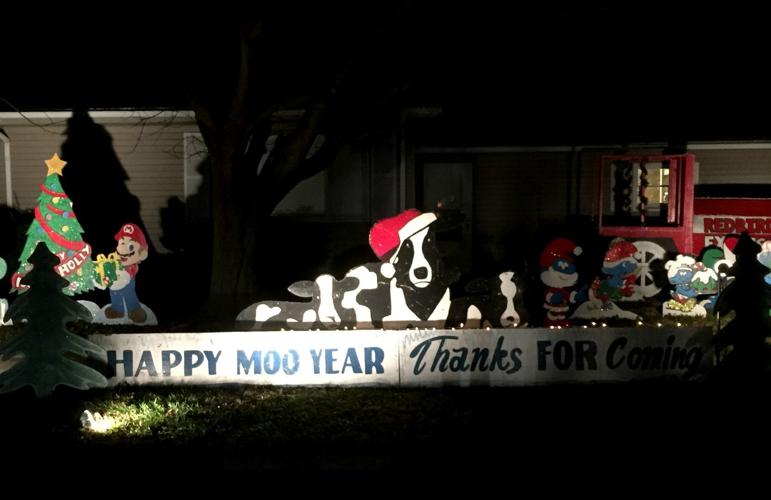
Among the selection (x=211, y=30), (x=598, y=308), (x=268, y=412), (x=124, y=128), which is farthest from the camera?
(x=124, y=128)

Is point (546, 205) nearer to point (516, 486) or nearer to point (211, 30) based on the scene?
point (211, 30)

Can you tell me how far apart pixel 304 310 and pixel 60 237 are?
3.69m

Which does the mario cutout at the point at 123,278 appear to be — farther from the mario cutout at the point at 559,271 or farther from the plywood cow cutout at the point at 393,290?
the mario cutout at the point at 559,271

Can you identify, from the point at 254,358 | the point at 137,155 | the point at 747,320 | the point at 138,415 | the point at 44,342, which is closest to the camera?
the point at 138,415

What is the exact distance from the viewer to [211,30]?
37.4 feet

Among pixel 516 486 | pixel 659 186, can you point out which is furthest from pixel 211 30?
pixel 516 486

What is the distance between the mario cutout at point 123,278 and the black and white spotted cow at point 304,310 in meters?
2.08

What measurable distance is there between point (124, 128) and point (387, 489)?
32.6ft

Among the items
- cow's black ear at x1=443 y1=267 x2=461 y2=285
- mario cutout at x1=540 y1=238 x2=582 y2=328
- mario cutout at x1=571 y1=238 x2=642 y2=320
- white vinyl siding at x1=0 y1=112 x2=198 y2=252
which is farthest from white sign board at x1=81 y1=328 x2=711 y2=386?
white vinyl siding at x1=0 y1=112 x2=198 y2=252

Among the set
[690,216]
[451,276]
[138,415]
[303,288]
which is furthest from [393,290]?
[690,216]

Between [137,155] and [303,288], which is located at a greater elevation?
[137,155]

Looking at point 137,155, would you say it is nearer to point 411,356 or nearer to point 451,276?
point 451,276

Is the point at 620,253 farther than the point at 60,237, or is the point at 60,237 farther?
the point at 620,253

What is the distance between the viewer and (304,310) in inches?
320
